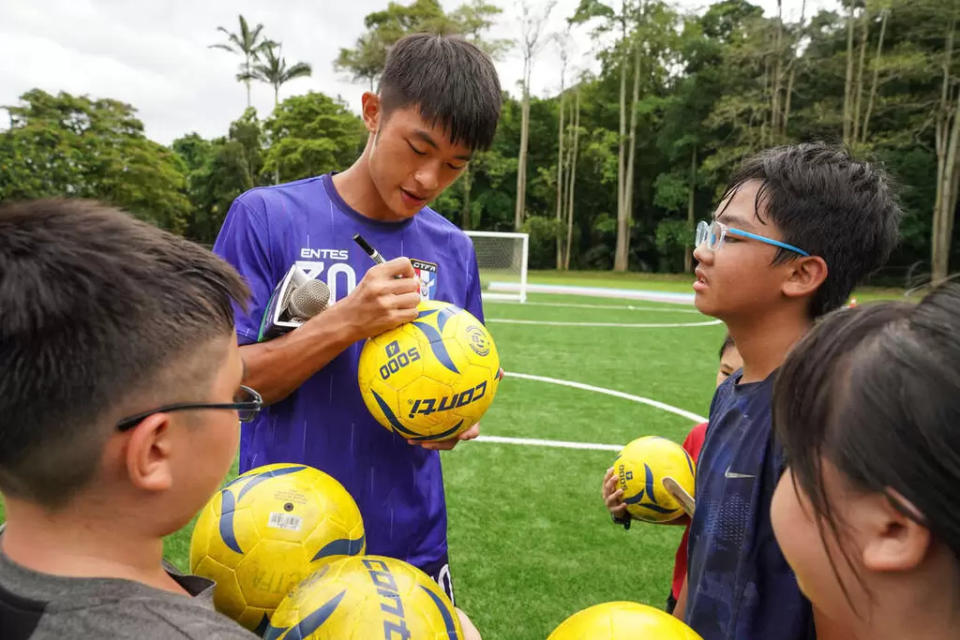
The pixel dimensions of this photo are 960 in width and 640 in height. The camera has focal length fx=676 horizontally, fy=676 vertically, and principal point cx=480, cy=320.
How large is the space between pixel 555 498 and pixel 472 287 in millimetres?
2946

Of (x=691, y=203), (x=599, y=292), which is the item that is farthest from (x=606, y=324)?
(x=691, y=203)

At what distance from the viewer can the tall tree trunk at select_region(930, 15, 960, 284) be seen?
27.3 m

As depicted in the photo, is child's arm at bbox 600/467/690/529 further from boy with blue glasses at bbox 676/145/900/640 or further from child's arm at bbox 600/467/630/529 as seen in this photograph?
boy with blue glasses at bbox 676/145/900/640

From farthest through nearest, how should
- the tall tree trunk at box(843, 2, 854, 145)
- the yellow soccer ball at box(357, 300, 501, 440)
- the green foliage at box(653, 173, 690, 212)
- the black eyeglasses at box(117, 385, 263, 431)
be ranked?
1. the green foliage at box(653, 173, 690, 212)
2. the tall tree trunk at box(843, 2, 854, 145)
3. the yellow soccer ball at box(357, 300, 501, 440)
4. the black eyeglasses at box(117, 385, 263, 431)

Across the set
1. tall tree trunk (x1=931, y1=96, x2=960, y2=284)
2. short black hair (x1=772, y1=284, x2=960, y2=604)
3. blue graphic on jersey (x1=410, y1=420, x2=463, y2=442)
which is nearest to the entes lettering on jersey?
blue graphic on jersey (x1=410, y1=420, x2=463, y2=442)

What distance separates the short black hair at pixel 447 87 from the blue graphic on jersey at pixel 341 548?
122 centimetres

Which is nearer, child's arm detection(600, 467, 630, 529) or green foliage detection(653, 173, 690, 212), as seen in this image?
child's arm detection(600, 467, 630, 529)

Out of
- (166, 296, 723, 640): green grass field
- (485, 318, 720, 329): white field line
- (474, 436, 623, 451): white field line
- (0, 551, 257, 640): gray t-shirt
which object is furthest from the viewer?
(485, 318, 720, 329): white field line

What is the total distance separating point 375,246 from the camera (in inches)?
84.5

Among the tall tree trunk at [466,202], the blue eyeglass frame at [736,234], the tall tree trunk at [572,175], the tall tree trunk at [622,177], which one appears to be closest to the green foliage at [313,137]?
the tall tree trunk at [466,202]

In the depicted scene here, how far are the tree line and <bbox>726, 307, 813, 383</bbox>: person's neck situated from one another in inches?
957

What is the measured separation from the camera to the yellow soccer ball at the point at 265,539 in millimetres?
1509

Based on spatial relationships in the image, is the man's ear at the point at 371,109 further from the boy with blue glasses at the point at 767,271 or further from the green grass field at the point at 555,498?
the green grass field at the point at 555,498

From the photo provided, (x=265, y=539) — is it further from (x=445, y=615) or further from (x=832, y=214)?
(x=832, y=214)
